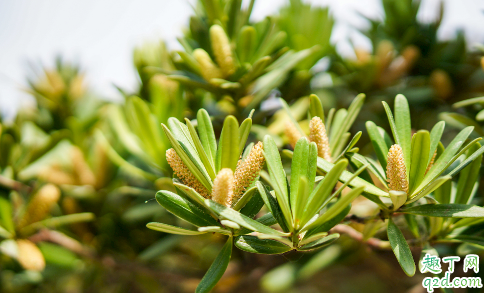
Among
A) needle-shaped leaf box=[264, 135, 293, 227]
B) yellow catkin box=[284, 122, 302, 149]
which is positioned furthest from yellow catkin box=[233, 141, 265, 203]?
yellow catkin box=[284, 122, 302, 149]

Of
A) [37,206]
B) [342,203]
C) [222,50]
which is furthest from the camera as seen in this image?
[37,206]

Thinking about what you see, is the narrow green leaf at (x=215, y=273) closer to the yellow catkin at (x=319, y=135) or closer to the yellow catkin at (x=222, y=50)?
the yellow catkin at (x=319, y=135)

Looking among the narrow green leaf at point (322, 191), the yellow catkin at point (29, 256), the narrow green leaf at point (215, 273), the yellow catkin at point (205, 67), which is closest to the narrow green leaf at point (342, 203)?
the narrow green leaf at point (322, 191)

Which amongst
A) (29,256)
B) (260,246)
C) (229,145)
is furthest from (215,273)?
(29,256)

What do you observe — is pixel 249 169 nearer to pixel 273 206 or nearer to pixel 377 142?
pixel 273 206

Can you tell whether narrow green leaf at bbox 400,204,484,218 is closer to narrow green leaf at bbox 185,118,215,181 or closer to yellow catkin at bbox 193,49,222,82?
narrow green leaf at bbox 185,118,215,181

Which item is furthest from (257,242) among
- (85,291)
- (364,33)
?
(85,291)
